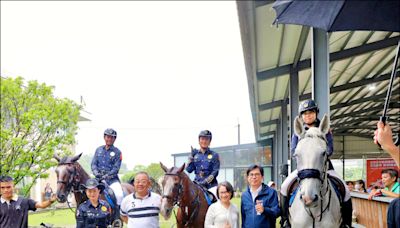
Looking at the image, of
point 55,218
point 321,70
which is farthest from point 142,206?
point 55,218

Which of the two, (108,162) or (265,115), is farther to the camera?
(265,115)

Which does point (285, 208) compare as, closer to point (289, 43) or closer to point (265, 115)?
point (289, 43)

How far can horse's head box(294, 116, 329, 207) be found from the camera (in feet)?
12.6

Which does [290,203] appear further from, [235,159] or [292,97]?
[235,159]

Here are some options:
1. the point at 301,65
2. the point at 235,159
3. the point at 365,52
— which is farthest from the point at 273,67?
the point at 235,159

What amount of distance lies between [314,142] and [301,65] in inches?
373

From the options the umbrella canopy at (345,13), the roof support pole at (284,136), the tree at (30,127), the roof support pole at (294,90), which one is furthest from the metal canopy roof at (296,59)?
the tree at (30,127)

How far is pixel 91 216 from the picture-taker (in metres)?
5.54

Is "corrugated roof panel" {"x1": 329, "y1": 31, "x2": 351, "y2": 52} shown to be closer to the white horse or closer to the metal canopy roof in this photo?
the metal canopy roof

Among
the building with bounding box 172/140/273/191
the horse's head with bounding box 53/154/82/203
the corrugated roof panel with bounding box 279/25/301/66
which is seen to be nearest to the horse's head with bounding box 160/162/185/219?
the horse's head with bounding box 53/154/82/203

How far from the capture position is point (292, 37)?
34.7 ft

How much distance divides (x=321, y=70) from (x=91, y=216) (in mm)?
4813

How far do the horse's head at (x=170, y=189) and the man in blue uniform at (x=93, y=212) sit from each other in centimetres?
90

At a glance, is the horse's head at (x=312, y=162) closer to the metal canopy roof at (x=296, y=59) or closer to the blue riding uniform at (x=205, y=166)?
the blue riding uniform at (x=205, y=166)
